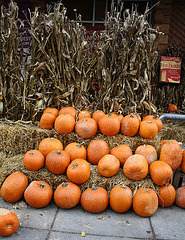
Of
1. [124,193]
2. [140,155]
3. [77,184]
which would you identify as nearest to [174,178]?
[140,155]

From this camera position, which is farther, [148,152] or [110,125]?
[110,125]

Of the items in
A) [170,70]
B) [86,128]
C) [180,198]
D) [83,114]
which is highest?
[170,70]

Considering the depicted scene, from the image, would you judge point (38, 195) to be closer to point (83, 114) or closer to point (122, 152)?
point (122, 152)

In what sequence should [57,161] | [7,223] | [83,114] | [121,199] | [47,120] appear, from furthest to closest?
[83,114] → [47,120] → [57,161] → [121,199] → [7,223]

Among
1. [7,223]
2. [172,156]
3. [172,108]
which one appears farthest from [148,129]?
[172,108]

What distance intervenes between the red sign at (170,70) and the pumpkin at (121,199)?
13.7 feet

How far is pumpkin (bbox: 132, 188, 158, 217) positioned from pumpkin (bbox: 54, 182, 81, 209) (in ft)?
2.44

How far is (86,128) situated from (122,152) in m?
0.66

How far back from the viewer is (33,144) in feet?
12.6

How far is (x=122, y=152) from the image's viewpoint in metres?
3.36

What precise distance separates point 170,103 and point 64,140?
401 cm

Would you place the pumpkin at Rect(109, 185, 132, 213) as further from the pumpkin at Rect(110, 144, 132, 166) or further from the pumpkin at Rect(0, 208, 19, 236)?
the pumpkin at Rect(0, 208, 19, 236)

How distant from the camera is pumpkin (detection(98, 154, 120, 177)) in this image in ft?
10.2

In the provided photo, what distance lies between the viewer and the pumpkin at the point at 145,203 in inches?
112
